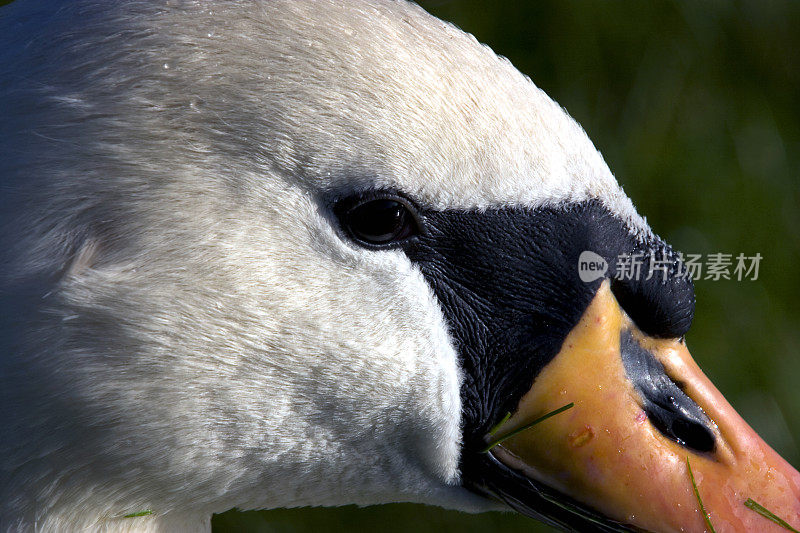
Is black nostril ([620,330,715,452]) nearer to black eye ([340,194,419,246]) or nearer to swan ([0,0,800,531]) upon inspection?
swan ([0,0,800,531])

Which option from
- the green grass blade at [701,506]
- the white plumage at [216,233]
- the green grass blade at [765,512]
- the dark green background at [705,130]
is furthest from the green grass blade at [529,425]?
the dark green background at [705,130]

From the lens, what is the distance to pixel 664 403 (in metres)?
1.84

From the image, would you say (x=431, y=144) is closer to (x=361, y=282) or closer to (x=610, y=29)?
(x=361, y=282)

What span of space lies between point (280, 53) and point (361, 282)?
39cm

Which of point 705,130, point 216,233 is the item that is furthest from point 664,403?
point 705,130

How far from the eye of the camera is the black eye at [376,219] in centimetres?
167

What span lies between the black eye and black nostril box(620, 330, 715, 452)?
0.48 meters

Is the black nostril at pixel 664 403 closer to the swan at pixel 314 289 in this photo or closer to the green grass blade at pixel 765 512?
the swan at pixel 314 289

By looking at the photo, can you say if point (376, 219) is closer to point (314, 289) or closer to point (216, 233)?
point (314, 289)

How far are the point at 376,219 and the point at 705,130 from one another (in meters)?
2.98

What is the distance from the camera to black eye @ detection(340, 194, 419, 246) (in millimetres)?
1669

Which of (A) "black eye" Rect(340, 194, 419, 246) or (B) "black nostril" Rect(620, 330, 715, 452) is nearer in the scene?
(A) "black eye" Rect(340, 194, 419, 246)

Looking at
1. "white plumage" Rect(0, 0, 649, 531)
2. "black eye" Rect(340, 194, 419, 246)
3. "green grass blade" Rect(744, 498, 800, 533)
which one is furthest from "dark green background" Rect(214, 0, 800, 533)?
"black eye" Rect(340, 194, 419, 246)

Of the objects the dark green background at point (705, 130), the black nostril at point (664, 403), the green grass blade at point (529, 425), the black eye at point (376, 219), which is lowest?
the dark green background at point (705, 130)
